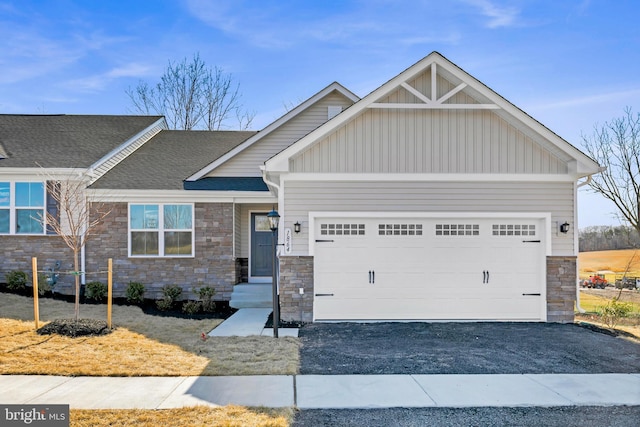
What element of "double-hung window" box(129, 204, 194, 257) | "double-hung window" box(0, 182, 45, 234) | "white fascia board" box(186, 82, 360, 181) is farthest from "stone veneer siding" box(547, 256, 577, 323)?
"double-hung window" box(0, 182, 45, 234)

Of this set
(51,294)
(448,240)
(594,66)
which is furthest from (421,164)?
(51,294)

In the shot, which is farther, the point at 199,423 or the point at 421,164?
the point at 421,164

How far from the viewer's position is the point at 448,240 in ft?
32.6

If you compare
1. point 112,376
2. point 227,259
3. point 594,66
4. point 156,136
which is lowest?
point 112,376

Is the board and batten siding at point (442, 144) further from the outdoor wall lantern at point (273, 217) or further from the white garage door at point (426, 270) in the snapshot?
the outdoor wall lantern at point (273, 217)

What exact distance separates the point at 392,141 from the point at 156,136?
1003 centimetres

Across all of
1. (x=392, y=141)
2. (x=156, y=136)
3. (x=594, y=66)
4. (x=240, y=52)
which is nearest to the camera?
(x=392, y=141)

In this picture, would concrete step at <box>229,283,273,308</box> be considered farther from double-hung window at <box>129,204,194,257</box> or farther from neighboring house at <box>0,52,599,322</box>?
neighboring house at <box>0,52,599,322</box>

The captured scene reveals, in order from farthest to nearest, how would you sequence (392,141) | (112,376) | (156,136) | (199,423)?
(156,136), (392,141), (112,376), (199,423)

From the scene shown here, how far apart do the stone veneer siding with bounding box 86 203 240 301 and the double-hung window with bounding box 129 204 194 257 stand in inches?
7.0

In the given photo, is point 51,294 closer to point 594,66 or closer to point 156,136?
point 156,136

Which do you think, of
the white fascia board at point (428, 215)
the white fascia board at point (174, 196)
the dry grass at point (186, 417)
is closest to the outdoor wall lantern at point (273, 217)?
the white fascia board at point (428, 215)

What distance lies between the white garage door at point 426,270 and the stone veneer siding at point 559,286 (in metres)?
0.18

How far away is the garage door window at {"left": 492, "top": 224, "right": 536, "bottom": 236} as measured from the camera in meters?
9.99
